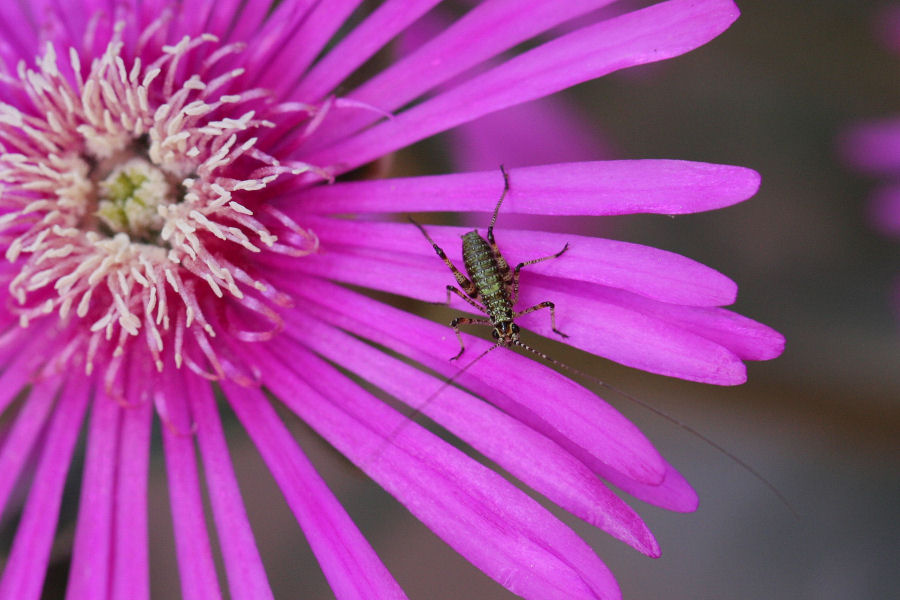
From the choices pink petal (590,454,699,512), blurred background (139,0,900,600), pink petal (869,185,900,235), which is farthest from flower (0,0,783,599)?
pink petal (869,185,900,235)

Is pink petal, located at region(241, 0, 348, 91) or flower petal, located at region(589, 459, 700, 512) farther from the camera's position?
pink petal, located at region(241, 0, 348, 91)

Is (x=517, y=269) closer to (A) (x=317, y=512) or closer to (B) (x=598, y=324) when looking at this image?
(B) (x=598, y=324)

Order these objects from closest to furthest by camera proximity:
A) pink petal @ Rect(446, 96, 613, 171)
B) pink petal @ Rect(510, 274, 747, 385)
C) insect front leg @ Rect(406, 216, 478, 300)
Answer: pink petal @ Rect(510, 274, 747, 385) → insect front leg @ Rect(406, 216, 478, 300) → pink petal @ Rect(446, 96, 613, 171)

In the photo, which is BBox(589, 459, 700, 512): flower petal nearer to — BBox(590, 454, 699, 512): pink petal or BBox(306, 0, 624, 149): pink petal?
BBox(590, 454, 699, 512): pink petal

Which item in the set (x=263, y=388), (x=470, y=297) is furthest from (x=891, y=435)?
(x=263, y=388)

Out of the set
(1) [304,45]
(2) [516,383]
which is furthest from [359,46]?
(2) [516,383]

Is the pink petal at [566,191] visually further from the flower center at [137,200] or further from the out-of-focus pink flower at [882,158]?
the out-of-focus pink flower at [882,158]

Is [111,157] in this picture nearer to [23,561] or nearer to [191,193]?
[191,193]
